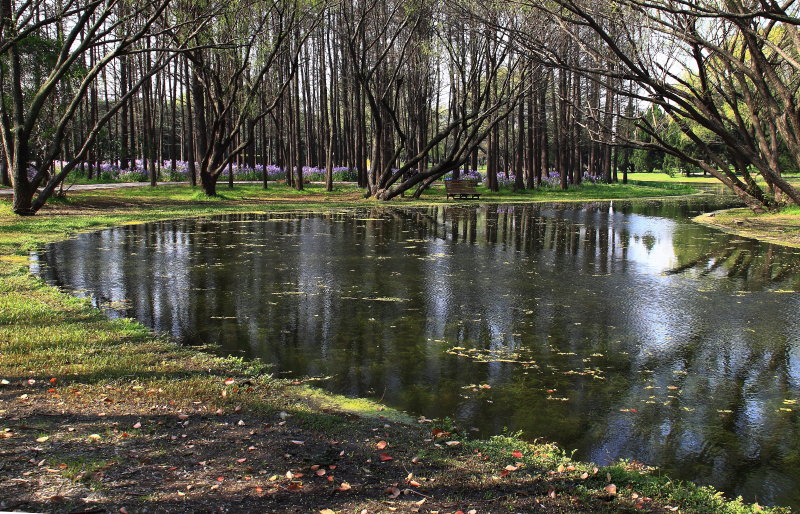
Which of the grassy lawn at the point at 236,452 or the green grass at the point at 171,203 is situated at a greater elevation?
the green grass at the point at 171,203

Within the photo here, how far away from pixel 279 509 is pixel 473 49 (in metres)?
29.8

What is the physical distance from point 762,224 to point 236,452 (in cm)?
1923

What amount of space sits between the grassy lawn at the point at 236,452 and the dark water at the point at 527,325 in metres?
0.41

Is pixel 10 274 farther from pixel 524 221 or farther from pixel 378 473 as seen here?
pixel 524 221

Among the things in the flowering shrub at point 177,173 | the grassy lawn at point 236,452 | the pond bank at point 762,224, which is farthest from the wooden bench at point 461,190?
the grassy lawn at point 236,452

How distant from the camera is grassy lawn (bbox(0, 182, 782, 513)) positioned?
134 inches

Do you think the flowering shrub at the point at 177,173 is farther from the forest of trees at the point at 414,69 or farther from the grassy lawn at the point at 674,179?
the grassy lawn at the point at 674,179

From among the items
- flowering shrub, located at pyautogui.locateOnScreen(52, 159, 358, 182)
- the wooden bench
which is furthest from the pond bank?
flowering shrub, located at pyautogui.locateOnScreen(52, 159, 358, 182)

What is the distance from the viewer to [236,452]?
3936 millimetres

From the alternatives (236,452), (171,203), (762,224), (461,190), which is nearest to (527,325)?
(236,452)

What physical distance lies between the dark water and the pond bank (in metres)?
1.61

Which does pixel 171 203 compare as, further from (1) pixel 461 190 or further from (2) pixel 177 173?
(2) pixel 177 173

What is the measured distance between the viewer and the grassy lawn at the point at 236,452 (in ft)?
11.1

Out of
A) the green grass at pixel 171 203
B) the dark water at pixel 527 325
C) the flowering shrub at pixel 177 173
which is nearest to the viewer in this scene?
the dark water at pixel 527 325
